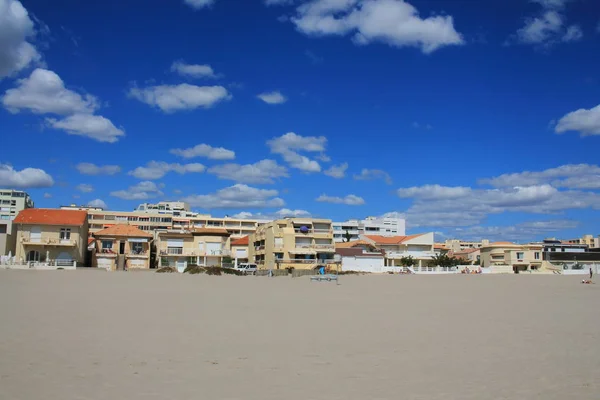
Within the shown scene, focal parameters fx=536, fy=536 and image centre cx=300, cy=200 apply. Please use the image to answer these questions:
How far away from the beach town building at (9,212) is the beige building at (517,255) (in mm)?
73095

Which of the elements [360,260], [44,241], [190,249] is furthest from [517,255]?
[44,241]

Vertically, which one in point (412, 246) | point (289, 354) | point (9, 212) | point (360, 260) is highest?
point (9, 212)

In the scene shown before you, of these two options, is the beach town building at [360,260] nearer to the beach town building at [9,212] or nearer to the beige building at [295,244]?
the beige building at [295,244]

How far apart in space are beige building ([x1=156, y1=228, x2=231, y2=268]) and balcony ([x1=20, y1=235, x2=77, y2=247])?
13.8 m

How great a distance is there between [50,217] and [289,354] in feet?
198

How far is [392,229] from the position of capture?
173000 millimetres

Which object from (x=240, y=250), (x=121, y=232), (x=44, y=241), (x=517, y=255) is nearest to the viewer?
(x=44, y=241)

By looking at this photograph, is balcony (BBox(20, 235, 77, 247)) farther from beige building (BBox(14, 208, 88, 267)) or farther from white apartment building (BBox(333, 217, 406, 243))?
white apartment building (BBox(333, 217, 406, 243))

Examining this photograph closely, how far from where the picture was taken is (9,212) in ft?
406

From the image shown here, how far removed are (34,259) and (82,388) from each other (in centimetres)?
6119

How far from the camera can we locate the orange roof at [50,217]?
6122 cm

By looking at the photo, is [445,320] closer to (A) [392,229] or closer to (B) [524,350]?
(B) [524,350]

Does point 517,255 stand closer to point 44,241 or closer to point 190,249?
point 190,249

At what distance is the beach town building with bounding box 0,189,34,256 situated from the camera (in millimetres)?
63250
